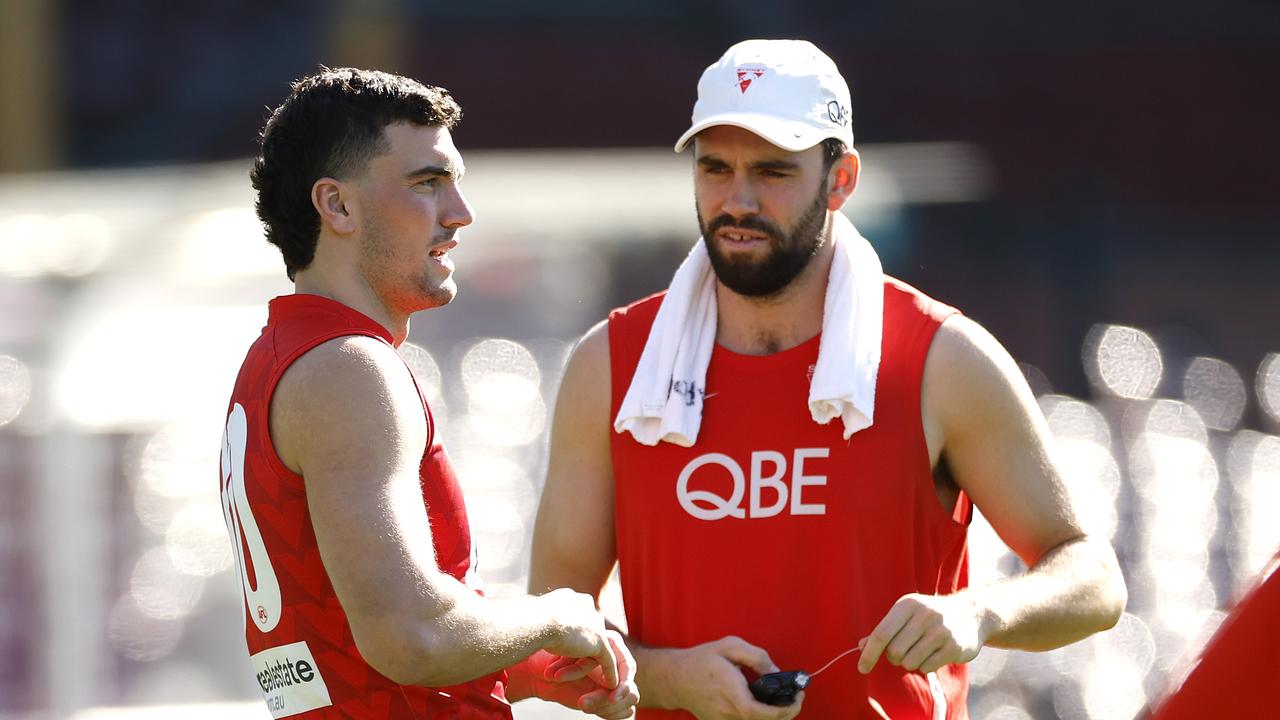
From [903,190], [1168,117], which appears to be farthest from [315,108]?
[1168,117]

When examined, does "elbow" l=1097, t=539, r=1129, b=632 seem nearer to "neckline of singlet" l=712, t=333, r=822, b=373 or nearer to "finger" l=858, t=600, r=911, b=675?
"finger" l=858, t=600, r=911, b=675

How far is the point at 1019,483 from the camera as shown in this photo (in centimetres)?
275

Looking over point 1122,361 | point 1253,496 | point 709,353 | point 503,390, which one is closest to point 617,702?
point 709,353

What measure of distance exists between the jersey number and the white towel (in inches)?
28.2

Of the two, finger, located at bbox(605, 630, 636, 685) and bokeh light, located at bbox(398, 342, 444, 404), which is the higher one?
bokeh light, located at bbox(398, 342, 444, 404)

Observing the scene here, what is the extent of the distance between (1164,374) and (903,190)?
202cm

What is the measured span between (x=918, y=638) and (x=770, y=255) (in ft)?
2.32

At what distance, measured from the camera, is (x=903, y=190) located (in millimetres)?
10867

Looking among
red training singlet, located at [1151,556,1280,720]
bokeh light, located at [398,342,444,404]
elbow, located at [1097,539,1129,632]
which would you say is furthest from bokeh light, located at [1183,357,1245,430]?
red training singlet, located at [1151,556,1280,720]

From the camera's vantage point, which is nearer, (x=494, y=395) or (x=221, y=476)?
(x=221, y=476)

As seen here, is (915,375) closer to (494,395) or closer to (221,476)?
(221,476)

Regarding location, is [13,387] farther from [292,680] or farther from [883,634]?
[883,634]

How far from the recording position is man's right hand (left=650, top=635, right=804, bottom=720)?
258cm

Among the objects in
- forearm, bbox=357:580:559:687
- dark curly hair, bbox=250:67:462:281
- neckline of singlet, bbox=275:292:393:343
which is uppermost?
dark curly hair, bbox=250:67:462:281
